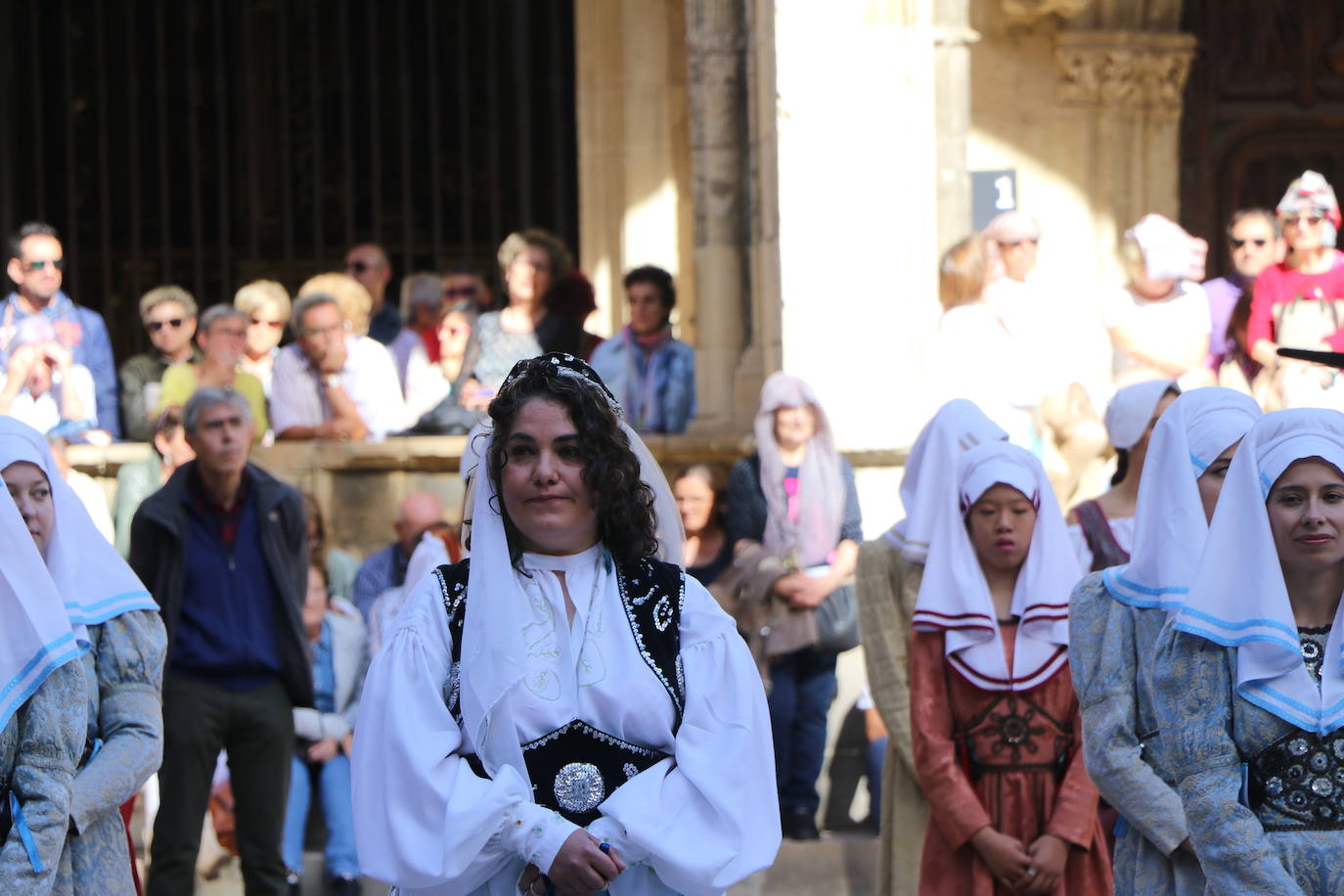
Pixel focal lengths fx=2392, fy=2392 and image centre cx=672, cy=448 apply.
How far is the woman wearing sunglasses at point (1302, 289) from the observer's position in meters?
9.32

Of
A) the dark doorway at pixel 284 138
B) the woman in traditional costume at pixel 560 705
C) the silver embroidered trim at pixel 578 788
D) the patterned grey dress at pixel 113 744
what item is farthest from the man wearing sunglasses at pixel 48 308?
the silver embroidered trim at pixel 578 788

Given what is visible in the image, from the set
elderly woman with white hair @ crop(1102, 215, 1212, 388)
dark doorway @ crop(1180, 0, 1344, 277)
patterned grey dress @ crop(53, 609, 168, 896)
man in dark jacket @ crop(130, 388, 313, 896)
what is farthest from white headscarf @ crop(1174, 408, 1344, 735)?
dark doorway @ crop(1180, 0, 1344, 277)

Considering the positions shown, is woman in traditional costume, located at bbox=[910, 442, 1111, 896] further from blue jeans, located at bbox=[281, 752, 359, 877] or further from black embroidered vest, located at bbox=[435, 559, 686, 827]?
blue jeans, located at bbox=[281, 752, 359, 877]

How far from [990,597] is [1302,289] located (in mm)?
4178

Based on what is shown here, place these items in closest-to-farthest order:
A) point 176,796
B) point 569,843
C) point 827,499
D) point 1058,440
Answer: point 569,843 → point 176,796 → point 827,499 → point 1058,440

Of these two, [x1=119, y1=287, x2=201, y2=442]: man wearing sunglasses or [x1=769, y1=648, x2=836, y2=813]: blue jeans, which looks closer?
[x1=769, y1=648, x2=836, y2=813]: blue jeans

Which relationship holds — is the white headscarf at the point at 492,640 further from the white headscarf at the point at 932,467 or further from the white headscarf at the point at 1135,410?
the white headscarf at the point at 1135,410

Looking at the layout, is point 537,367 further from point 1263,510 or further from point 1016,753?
point 1016,753

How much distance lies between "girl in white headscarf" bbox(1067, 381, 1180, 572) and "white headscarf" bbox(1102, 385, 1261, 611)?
3.60 feet

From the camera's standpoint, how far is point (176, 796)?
22.8 feet

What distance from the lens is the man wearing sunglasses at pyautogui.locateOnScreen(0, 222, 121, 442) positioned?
10.6m

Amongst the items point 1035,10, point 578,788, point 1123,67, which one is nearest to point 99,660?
point 578,788

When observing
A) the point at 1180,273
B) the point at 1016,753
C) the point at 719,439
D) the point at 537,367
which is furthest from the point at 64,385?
the point at 537,367

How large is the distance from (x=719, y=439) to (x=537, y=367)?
6.10m
